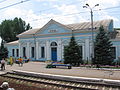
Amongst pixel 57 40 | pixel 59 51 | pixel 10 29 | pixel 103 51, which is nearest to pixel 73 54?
pixel 103 51

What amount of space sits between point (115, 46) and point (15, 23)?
1620 inches

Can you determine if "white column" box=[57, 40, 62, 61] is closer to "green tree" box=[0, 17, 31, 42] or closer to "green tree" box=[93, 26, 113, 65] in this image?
"green tree" box=[93, 26, 113, 65]

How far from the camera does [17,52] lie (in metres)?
39.2

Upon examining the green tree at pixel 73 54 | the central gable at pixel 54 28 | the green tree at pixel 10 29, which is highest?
the green tree at pixel 10 29

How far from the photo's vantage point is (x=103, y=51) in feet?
73.2

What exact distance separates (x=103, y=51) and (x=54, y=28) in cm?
1109

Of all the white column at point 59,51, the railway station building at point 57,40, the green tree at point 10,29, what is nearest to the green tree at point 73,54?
the railway station building at point 57,40

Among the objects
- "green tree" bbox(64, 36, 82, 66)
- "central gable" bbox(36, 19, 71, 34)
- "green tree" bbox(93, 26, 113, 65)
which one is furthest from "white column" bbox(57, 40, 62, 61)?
"green tree" bbox(93, 26, 113, 65)

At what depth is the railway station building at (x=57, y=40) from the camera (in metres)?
26.0

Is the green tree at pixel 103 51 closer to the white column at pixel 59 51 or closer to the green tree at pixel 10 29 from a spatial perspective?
the white column at pixel 59 51

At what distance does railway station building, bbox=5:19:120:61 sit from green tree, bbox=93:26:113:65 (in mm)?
2214

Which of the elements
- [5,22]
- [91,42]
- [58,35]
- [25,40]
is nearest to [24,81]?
Answer: [91,42]

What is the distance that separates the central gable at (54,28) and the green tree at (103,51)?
6.90 m

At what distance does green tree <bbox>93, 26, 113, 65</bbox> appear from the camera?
22219 millimetres
